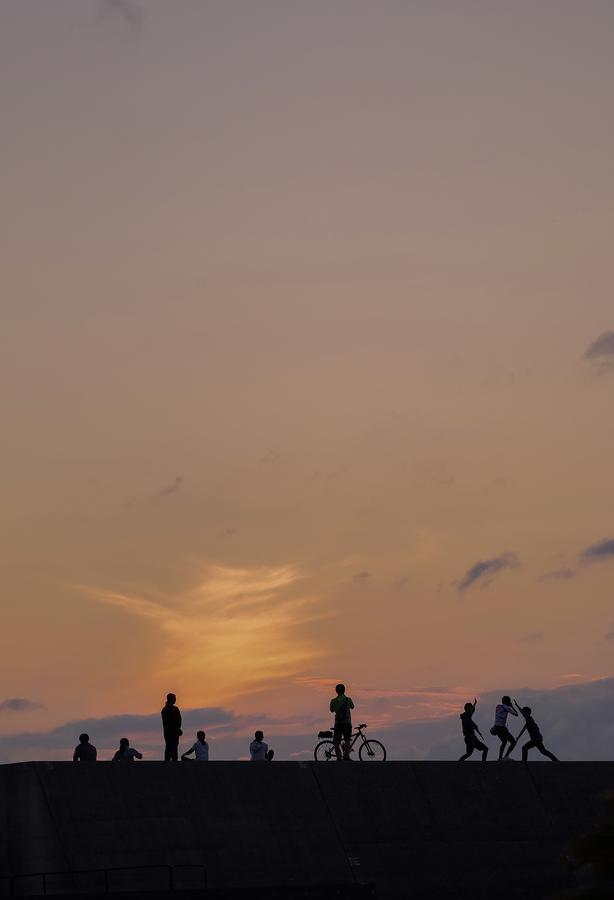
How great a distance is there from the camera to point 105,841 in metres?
33.4

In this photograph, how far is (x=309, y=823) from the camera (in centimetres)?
3669

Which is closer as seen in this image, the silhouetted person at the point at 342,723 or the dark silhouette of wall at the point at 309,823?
the dark silhouette of wall at the point at 309,823

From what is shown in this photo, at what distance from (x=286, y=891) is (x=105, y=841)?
12.8 feet

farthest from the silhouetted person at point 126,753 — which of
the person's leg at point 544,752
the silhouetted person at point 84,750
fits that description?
the person's leg at point 544,752

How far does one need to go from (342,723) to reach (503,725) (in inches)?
185

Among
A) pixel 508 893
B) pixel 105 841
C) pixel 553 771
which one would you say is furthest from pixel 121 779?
pixel 553 771

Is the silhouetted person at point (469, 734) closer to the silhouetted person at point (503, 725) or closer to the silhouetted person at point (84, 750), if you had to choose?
the silhouetted person at point (503, 725)

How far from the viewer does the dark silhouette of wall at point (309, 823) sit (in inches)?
1309

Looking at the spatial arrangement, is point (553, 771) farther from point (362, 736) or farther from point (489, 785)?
point (362, 736)

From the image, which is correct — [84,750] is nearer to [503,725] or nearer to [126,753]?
[126,753]

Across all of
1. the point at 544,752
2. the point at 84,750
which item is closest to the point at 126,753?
the point at 84,750

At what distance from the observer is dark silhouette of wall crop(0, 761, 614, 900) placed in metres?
33.2

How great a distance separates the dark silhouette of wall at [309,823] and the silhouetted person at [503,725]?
1.96 ft

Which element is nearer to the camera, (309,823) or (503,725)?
(309,823)
